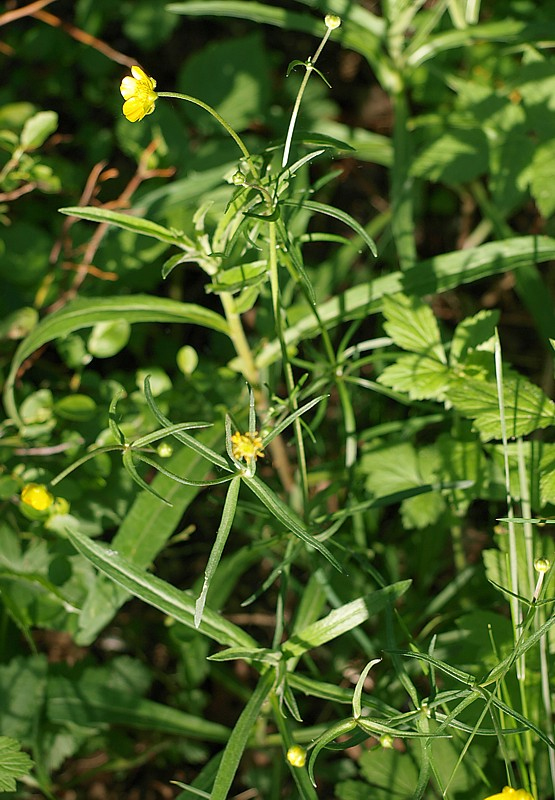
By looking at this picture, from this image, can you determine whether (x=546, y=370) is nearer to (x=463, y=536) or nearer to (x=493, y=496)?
(x=463, y=536)

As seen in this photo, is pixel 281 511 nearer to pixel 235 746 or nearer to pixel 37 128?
pixel 235 746

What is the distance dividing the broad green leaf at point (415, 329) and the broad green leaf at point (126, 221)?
466 millimetres

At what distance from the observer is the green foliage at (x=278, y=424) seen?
132 centimetres

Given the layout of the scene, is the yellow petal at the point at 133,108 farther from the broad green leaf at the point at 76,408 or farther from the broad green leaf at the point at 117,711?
the broad green leaf at the point at 117,711

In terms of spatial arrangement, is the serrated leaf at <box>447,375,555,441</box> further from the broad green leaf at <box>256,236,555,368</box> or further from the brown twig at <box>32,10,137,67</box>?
the brown twig at <box>32,10,137,67</box>

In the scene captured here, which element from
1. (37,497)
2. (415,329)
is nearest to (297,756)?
(37,497)

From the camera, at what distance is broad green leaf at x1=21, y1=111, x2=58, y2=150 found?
189cm

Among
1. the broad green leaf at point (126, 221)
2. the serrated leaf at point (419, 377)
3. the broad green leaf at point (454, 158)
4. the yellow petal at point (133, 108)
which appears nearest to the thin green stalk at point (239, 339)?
the broad green leaf at point (126, 221)

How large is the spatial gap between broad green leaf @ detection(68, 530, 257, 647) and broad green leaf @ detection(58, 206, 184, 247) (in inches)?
21.5

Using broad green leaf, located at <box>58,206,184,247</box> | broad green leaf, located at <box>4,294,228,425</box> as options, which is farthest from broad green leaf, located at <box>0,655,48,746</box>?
broad green leaf, located at <box>58,206,184,247</box>

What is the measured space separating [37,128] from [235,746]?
149 centimetres

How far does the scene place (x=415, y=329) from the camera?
1.56 metres

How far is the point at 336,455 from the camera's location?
217cm

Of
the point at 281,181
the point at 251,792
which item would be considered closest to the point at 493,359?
the point at 281,181
